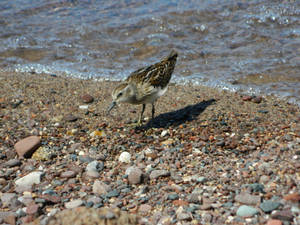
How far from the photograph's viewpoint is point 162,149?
17.3 ft

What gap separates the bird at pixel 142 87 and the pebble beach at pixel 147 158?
439 millimetres

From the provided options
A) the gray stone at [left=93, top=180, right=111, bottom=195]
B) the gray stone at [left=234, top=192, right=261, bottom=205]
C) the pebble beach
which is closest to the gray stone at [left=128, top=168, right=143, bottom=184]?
the pebble beach

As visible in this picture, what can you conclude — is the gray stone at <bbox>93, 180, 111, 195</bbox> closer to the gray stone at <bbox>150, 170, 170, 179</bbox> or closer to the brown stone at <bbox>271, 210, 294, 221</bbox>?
the gray stone at <bbox>150, 170, 170, 179</bbox>

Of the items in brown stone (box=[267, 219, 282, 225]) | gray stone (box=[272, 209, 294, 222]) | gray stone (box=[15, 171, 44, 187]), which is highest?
gray stone (box=[272, 209, 294, 222])

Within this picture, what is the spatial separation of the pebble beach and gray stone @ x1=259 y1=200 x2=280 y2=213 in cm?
1

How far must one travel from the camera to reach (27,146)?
17.3ft

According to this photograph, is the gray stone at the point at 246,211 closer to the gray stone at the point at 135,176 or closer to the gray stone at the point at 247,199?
the gray stone at the point at 247,199

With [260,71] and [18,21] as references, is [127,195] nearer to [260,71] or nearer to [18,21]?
[260,71]

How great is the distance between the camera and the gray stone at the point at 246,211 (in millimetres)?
3315

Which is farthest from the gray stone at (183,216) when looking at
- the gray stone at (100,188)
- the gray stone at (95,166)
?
the gray stone at (95,166)

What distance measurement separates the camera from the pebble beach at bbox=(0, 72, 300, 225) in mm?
3566

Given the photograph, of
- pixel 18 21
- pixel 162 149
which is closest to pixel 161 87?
pixel 162 149

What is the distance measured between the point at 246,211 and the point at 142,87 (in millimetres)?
3396

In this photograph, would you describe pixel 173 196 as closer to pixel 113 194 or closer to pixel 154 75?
pixel 113 194
